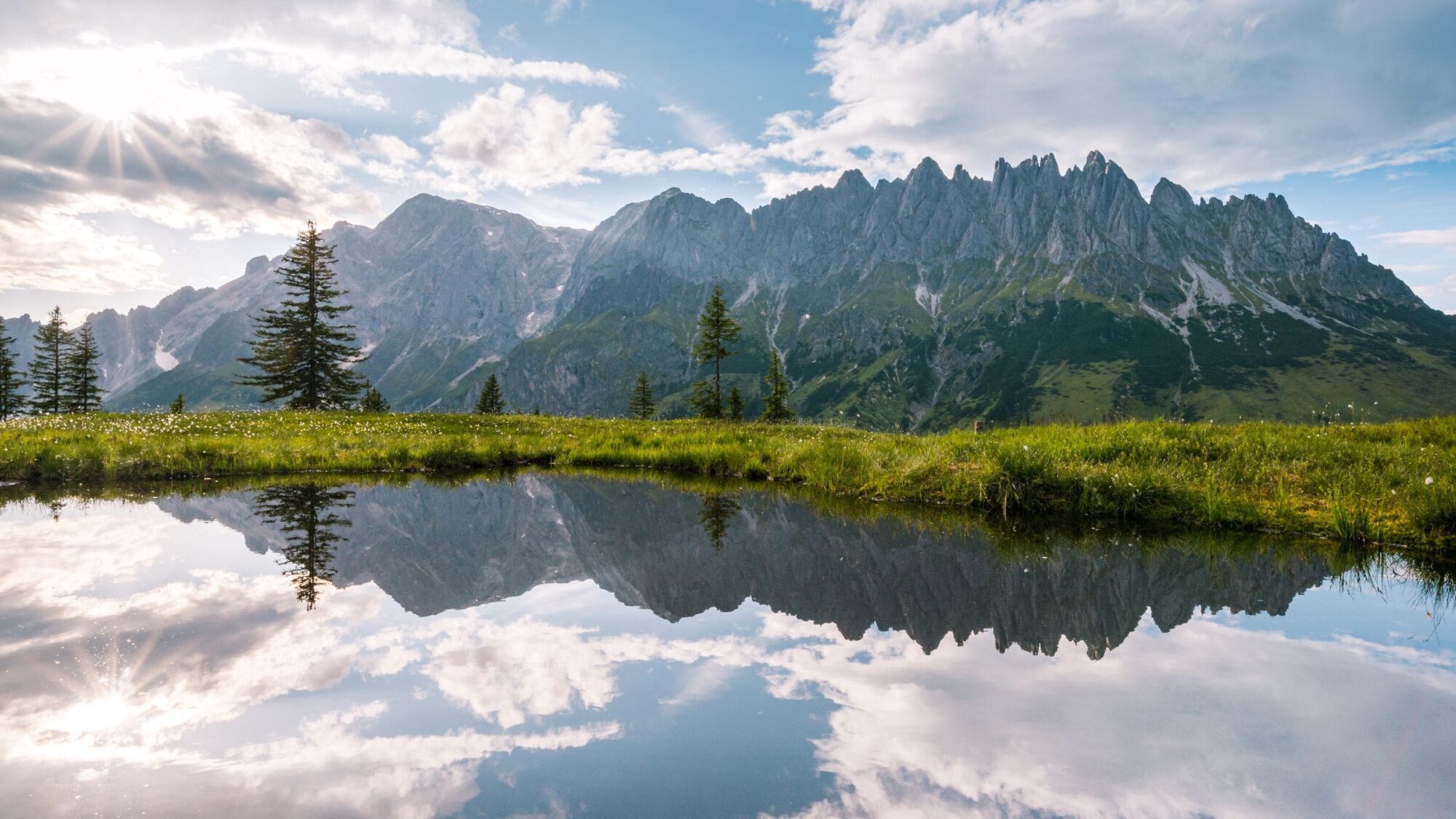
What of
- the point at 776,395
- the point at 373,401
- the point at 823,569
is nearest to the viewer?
the point at 823,569

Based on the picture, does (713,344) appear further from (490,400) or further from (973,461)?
(973,461)

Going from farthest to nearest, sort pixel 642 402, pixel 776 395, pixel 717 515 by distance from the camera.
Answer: pixel 642 402 → pixel 776 395 → pixel 717 515

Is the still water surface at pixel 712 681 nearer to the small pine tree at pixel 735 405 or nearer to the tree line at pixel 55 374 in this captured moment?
the small pine tree at pixel 735 405

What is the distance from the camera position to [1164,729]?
4293mm

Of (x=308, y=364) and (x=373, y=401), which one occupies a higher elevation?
(x=308, y=364)

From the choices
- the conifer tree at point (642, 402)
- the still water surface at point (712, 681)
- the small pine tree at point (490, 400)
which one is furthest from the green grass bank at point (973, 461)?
the conifer tree at point (642, 402)

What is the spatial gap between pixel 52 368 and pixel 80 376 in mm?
3809

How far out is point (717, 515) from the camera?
1177cm

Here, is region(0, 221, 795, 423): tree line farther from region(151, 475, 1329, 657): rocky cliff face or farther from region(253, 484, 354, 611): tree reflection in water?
region(151, 475, 1329, 657): rocky cliff face

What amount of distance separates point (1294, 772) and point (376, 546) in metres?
9.73

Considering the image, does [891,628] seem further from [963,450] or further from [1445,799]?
[963,450]

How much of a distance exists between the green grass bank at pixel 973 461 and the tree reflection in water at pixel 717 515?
2.51 meters

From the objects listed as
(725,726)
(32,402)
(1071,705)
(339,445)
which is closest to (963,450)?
(1071,705)

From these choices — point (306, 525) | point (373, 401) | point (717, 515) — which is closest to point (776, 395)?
point (373, 401)
